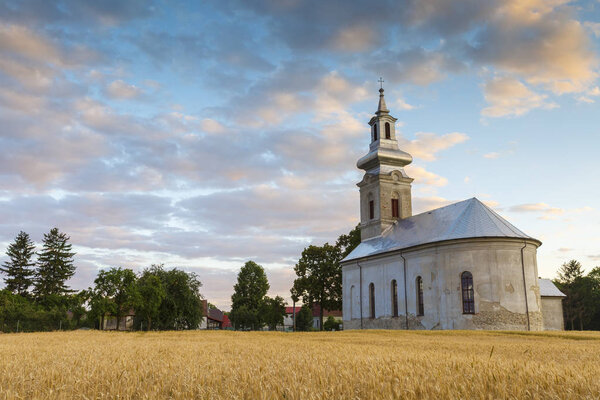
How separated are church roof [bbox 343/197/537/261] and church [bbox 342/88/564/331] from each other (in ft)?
0.27

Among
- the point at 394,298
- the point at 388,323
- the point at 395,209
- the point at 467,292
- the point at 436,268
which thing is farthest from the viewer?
the point at 395,209

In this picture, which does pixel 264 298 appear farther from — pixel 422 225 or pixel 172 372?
pixel 172 372

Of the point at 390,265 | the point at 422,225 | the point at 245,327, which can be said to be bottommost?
the point at 245,327

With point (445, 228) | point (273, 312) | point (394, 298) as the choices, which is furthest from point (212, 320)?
point (445, 228)

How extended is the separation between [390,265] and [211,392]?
44.4 metres

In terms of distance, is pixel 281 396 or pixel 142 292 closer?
pixel 281 396

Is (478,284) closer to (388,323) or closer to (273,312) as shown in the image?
(388,323)

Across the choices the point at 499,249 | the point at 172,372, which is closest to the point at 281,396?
the point at 172,372

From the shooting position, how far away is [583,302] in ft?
262

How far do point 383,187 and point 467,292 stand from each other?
1846 centimetres

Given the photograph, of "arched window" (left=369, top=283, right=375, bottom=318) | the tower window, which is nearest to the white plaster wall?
"arched window" (left=369, top=283, right=375, bottom=318)

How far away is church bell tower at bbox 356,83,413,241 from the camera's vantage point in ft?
183

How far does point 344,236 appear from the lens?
68062 mm

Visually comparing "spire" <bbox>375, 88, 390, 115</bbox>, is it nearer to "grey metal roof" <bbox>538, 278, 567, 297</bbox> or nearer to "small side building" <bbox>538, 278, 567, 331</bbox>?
"grey metal roof" <bbox>538, 278, 567, 297</bbox>
